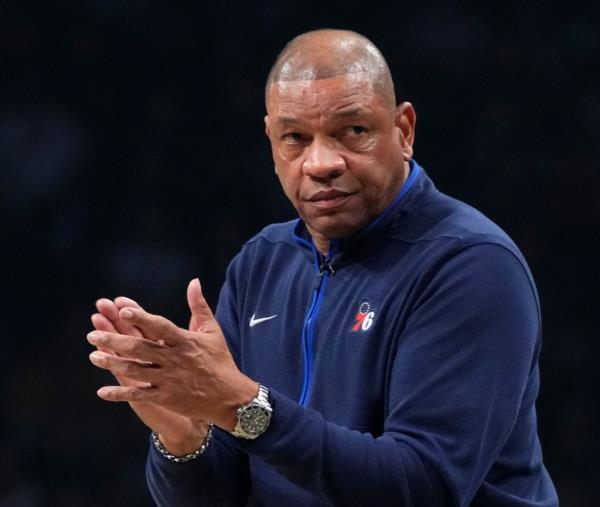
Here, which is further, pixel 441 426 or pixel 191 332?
pixel 441 426

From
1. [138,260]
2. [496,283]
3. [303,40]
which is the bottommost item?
[138,260]

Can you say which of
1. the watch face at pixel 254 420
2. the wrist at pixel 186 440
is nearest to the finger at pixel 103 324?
the watch face at pixel 254 420

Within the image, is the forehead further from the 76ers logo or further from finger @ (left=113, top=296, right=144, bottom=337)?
finger @ (left=113, top=296, right=144, bottom=337)

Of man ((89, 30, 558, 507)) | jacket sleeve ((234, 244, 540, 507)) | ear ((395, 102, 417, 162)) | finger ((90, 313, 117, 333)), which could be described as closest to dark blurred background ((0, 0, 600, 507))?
man ((89, 30, 558, 507))

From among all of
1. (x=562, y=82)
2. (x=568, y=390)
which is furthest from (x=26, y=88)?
(x=568, y=390)

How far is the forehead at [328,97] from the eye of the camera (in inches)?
79.4

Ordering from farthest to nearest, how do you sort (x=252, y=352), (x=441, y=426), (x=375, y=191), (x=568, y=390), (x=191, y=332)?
(x=568, y=390) → (x=252, y=352) → (x=375, y=191) → (x=441, y=426) → (x=191, y=332)

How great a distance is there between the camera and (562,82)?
3623 mm

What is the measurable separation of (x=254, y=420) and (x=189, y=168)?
195cm

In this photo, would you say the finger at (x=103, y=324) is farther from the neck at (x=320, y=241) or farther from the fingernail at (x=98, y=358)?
the neck at (x=320, y=241)

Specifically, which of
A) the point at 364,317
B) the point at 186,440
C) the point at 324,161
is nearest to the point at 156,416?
the point at 186,440

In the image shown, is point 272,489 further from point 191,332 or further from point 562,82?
point 562,82

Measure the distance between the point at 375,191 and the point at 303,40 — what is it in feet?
0.90

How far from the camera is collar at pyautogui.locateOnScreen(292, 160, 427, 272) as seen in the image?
6.88 feet
